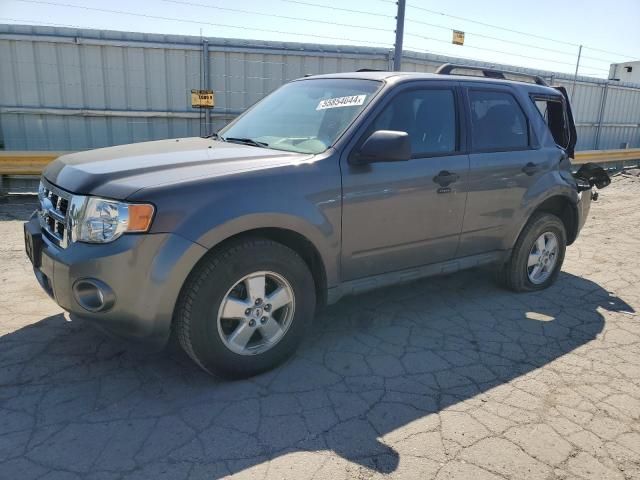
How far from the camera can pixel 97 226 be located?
261cm

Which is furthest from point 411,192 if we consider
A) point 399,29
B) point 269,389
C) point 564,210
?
point 399,29

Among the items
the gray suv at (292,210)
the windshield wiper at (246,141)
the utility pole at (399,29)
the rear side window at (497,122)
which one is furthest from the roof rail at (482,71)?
the utility pole at (399,29)

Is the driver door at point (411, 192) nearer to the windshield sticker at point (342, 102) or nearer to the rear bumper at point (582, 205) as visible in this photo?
the windshield sticker at point (342, 102)

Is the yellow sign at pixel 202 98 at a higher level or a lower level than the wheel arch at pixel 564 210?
higher

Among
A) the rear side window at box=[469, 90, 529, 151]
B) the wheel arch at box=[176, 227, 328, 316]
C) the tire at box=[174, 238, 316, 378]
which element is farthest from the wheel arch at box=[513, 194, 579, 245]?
the tire at box=[174, 238, 316, 378]

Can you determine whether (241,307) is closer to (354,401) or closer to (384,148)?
(354,401)

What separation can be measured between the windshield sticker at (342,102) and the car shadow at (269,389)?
1.60 metres

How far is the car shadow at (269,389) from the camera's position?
2.43 metres

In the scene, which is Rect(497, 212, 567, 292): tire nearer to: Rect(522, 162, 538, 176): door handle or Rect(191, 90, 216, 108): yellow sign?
Rect(522, 162, 538, 176): door handle

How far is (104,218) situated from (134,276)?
0.34 meters

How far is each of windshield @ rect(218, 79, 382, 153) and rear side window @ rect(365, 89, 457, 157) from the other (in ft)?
0.62

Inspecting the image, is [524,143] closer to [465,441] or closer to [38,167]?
[465,441]

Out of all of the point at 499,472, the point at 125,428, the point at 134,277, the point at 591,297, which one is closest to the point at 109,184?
the point at 134,277

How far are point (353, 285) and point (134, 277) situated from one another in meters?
1.44
